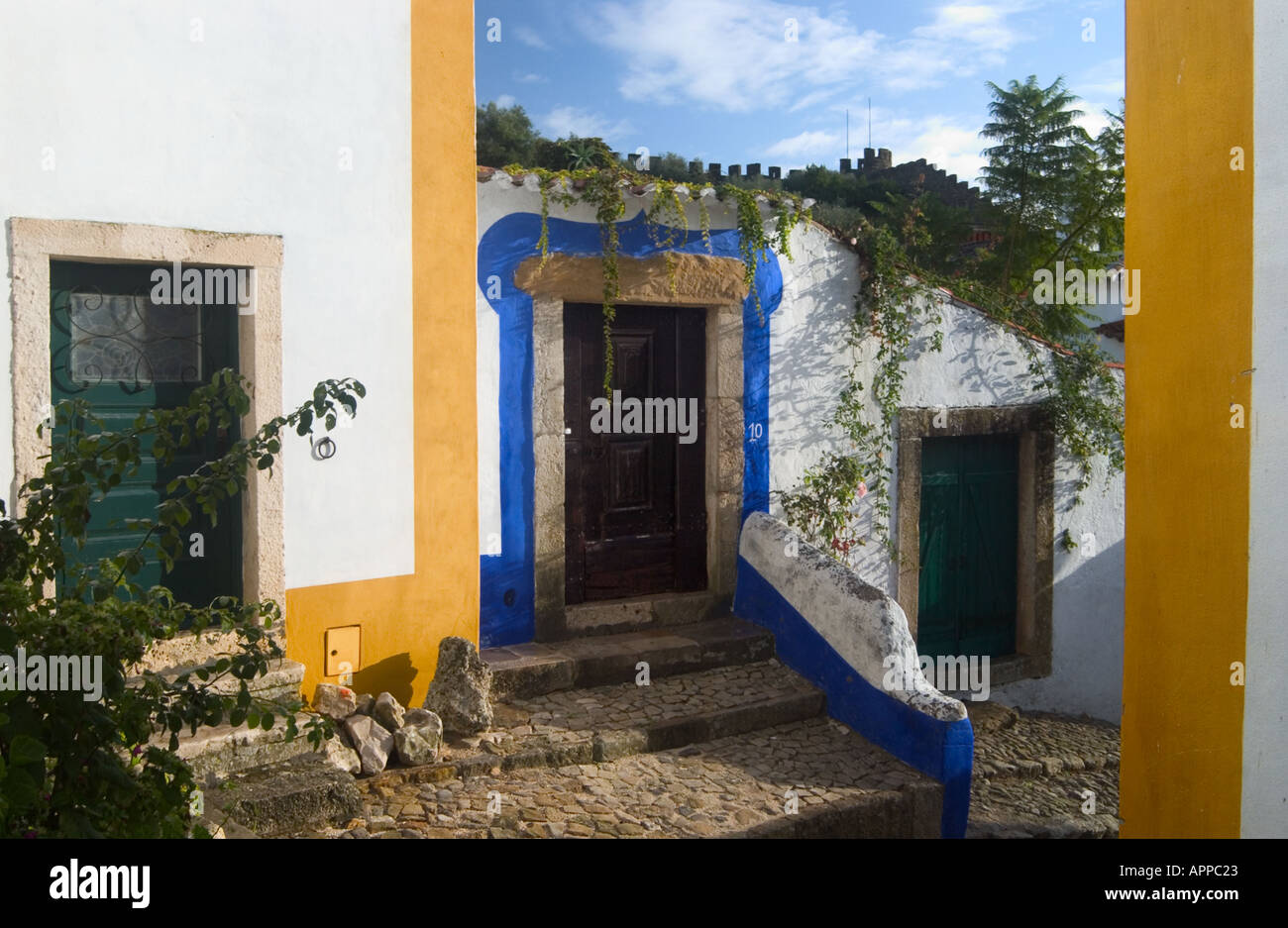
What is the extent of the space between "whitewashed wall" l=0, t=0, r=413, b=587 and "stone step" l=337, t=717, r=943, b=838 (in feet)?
4.34

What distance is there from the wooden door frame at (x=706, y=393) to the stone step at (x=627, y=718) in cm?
78

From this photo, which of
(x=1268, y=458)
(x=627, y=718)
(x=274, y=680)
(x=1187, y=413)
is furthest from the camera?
(x=627, y=718)

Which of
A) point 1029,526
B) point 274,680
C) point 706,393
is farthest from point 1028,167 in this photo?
point 274,680

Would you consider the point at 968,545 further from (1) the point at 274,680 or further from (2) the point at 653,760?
(1) the point at 274,680

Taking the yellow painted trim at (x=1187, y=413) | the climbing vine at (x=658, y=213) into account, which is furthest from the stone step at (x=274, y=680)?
the yellow painted trim at (x=1187, y=413)

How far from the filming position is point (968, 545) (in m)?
8.49

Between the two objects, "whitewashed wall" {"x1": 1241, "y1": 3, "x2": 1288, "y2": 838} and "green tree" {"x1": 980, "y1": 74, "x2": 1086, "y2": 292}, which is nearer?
"whitewashed wall" {"x1": 1241, "y1": 3, "x2": 1288, "y2": 838}

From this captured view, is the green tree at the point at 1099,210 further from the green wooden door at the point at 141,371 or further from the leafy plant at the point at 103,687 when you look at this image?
the leafy plant at the point at 103,687

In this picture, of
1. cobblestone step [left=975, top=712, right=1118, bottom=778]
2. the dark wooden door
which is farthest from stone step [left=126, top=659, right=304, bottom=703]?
cobblestone step [left=975, top=712, right=1118, bottom=778]

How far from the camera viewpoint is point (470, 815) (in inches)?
179

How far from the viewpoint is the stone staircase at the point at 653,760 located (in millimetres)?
4629

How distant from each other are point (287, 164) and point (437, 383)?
131 centimetres

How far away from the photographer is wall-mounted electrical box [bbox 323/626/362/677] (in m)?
5.28

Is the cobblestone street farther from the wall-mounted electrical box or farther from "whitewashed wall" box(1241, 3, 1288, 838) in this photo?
"whitewashed wall" box(1241, 3, 1288, 838)
